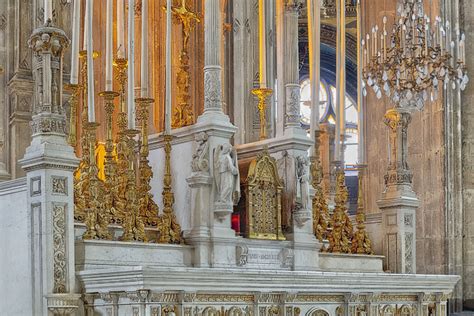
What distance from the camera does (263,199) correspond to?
12.7 m

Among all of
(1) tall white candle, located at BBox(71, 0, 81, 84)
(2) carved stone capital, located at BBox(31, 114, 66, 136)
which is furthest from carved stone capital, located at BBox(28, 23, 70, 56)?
(2) carved stone capital, located at BBox(31, 114, 66, 136)

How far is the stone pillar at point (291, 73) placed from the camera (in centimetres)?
1302

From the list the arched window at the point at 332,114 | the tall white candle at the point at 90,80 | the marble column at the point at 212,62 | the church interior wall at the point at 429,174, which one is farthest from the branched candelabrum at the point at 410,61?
the arched window at the point at 332,114

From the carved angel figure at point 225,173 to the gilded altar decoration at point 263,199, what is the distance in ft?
2.07

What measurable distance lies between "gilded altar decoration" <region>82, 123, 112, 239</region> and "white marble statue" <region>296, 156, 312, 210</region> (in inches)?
103

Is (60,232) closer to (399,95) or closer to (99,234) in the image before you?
(99,234)

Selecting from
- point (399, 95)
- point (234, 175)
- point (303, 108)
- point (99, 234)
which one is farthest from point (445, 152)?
point (303, 108)

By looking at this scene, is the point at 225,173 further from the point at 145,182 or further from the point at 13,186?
the point at 13,186

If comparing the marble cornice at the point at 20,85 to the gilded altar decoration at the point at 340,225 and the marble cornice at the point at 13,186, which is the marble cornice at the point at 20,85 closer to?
the marble cornice at the point at 13,186

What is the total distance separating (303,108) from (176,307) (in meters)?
18.4

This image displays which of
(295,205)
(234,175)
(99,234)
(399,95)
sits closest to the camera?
(99,234)

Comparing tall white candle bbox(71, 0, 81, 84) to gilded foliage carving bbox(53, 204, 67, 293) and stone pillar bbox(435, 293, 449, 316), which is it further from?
stone pillar bbox(435, 293, 449, 316)

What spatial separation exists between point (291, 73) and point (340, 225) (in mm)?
2064

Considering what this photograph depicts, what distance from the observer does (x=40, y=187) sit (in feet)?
33.9
